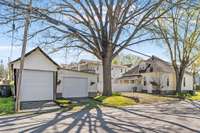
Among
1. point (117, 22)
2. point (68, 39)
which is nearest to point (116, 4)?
point (117, 22)

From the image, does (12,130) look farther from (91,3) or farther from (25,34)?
(91,3)

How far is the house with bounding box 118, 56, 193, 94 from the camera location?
3878 cm

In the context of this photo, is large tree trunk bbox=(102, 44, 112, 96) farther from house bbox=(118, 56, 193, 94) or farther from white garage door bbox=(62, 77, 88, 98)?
house bbox=(118, 56, 193, 94)

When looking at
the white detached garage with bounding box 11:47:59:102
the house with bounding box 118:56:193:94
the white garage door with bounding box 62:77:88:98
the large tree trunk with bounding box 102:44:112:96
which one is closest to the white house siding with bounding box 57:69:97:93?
the white garage door with bounding box 62:77:88:98

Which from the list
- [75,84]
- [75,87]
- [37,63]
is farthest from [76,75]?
[37,63]

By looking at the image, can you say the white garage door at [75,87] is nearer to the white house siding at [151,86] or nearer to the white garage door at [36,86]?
the white garage door at [36,86]

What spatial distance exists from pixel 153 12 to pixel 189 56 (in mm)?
→ 14480

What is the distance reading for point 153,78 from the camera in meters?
39.5

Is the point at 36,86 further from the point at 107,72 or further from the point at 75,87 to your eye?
the point at 107,72

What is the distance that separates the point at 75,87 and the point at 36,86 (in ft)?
20.0

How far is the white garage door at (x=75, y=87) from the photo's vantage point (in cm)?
2492

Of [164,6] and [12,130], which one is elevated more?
[164,6]

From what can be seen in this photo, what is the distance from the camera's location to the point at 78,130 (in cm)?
941

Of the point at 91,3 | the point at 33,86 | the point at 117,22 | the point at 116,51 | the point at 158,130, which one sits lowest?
the point at 158,130
